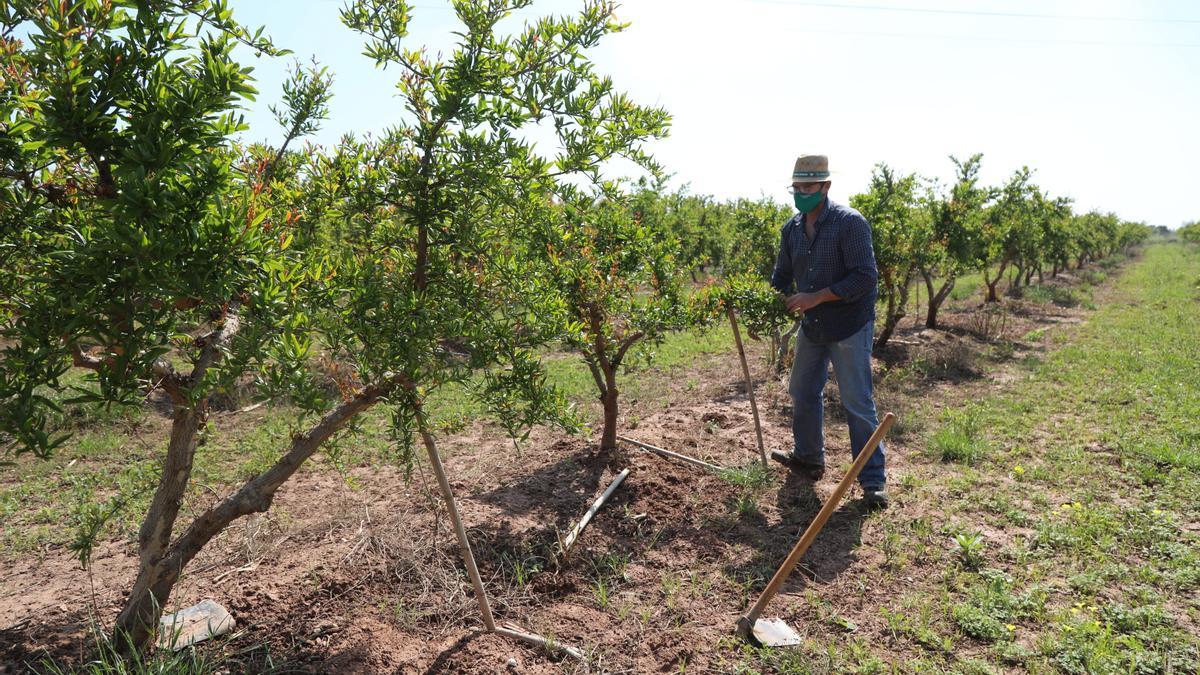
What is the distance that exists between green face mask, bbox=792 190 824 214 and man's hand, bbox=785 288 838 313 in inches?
24.7

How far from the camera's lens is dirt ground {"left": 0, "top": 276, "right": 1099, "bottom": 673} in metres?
3.23

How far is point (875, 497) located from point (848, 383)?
2.65ft

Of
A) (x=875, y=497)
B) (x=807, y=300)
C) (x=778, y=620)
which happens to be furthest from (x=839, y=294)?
(x=778, y=620)

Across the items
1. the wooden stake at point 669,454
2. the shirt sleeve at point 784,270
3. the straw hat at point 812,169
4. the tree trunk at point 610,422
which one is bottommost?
the wooden stake at point 669,454

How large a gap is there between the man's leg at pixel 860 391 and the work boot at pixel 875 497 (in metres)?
0.01

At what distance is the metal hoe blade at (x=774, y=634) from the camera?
129 inches

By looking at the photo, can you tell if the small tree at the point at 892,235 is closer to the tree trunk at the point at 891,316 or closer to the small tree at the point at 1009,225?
the tree trunk at the point at 891,316

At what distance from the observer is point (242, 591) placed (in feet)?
11.6

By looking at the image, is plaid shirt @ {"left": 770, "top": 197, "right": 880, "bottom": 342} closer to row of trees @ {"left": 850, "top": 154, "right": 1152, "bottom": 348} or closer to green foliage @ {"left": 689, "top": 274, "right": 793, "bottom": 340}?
green foliage @ {"left": 689, "top": 274, "right": 793, "bottom": 340}

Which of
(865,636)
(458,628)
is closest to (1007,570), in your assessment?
(865,636)

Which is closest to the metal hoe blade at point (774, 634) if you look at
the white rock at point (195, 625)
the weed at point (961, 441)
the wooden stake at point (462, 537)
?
the wooden stake at point (462, 537)

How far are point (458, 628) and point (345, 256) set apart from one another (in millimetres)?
1989

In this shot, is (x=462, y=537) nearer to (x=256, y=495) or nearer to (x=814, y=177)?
(x=256, y=495)

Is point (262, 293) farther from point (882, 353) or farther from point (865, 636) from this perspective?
point (882, 353)
